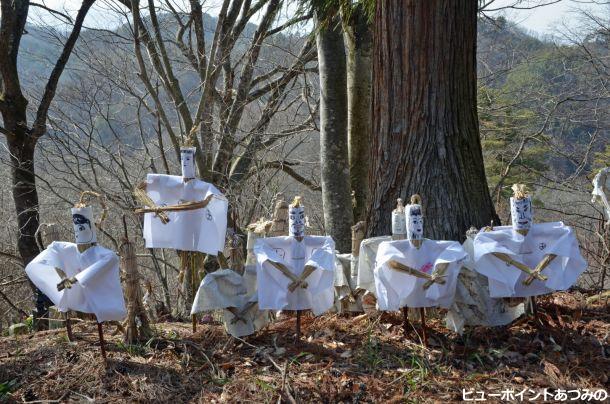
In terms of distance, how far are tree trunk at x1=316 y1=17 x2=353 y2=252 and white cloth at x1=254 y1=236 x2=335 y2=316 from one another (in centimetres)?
301

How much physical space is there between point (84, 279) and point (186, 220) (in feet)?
3.03

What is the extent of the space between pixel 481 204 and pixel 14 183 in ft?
23.4

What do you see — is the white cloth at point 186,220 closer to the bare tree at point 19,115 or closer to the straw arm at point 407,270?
the straw arm at point 407,270

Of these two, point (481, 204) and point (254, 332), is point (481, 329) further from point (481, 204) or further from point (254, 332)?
point (254, 332)

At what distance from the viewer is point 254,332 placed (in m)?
4.07

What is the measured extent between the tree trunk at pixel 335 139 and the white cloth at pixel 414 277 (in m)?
3.19

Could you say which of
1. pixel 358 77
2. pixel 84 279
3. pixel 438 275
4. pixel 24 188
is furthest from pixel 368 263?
pixel 24 188

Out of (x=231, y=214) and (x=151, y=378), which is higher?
(x=231, y=214)

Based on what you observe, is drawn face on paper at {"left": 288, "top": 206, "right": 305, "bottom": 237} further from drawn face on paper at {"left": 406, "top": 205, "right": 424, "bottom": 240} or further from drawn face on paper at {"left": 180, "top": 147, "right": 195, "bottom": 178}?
drawn face on paper at {"left": 180, "top": 147, "right": 195, "bottom": 178}

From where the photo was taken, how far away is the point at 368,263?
13.7ft

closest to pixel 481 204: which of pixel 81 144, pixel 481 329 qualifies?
pixel 481 329

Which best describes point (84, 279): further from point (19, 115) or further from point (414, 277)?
point (19, 115)

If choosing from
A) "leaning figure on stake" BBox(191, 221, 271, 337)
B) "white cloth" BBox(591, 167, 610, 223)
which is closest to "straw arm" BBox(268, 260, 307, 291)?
"leaning figure on stake" BBox(191, 221, 271, 337)

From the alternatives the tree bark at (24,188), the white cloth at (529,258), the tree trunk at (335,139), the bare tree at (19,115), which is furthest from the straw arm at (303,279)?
the tree bark at (24,188)
